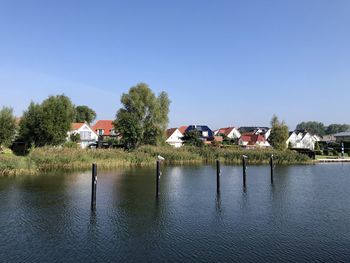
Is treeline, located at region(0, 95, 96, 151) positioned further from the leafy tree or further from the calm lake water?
the leafy tree

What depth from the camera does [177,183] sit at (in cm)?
3130

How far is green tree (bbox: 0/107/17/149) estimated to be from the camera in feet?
152

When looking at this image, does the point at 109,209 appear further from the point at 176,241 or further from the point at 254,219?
the point at 254,219

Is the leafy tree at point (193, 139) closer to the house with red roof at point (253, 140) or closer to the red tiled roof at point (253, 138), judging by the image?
the house with red roof at point (253, 140)

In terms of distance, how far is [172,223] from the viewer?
56.8 ft

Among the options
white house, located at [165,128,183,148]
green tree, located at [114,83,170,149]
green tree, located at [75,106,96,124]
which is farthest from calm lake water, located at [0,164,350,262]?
green tree, located at [75,106,96,124]

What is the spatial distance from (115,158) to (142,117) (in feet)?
66.6

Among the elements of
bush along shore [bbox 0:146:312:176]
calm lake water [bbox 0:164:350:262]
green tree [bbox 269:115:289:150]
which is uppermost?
green tree [bbox 269:115:289:150]

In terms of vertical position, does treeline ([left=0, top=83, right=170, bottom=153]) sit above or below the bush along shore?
above

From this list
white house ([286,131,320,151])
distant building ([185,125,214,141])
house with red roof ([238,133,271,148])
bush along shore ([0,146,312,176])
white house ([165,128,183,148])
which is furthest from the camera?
distant building ([185,125,214,141])

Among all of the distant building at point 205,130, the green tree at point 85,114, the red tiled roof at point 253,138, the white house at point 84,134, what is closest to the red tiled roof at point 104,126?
the white house at point 84,134

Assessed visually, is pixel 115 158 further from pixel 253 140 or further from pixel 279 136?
pixel 253 140

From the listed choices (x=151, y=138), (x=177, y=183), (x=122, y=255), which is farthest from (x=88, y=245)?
(x=151, y=138)

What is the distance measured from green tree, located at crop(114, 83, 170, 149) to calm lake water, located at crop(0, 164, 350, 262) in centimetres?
3123
